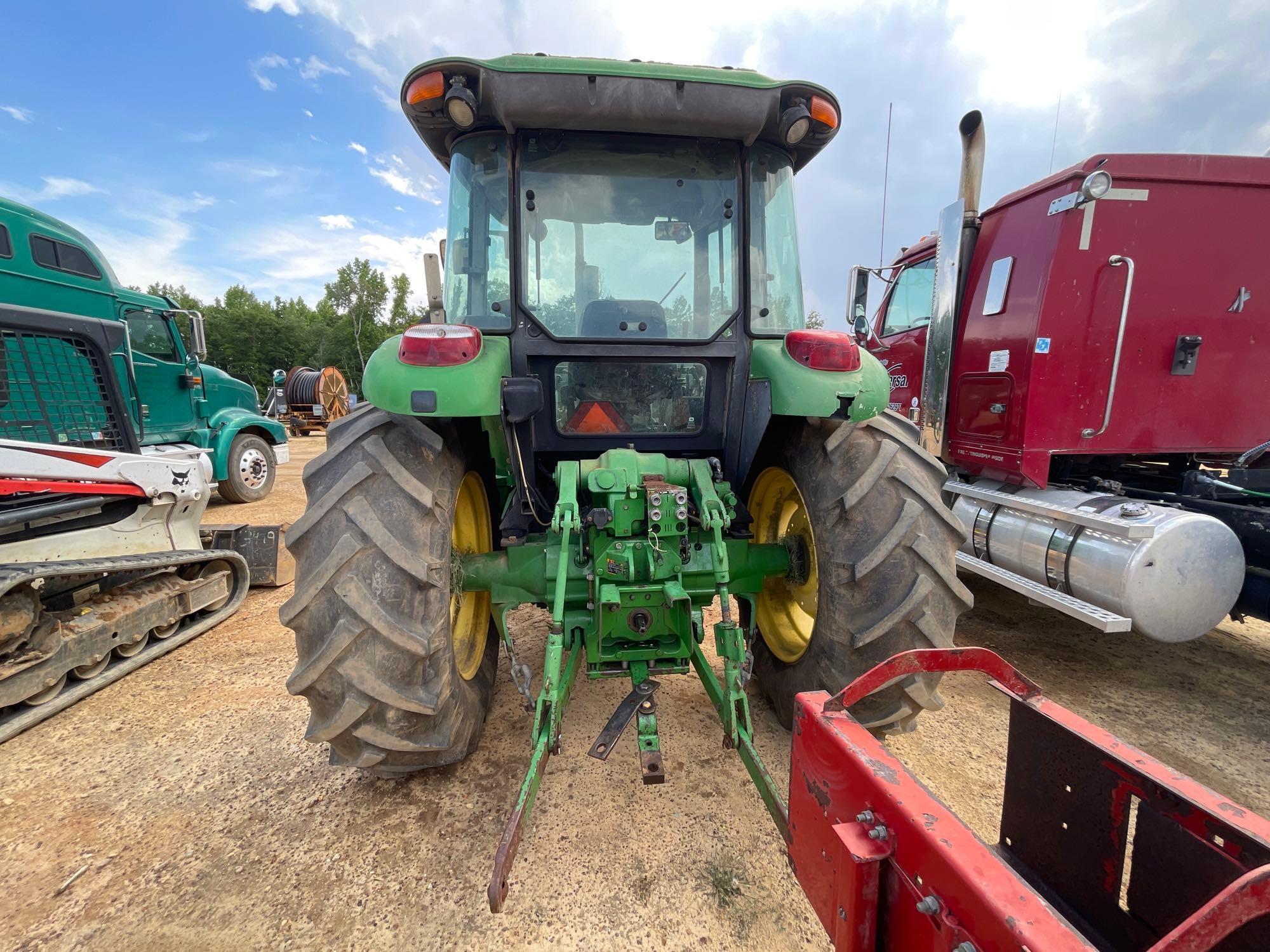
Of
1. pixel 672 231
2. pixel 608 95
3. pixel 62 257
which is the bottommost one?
pixel 672 231

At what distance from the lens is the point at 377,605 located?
1.71m

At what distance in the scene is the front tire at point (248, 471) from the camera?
23.5ft

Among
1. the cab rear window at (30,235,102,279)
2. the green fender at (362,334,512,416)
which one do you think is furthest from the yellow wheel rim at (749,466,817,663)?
the cab rear window at (30,235,102,279)

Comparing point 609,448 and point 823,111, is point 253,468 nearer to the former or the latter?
point 609,448

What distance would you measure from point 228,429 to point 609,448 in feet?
22.3

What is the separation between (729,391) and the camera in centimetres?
231

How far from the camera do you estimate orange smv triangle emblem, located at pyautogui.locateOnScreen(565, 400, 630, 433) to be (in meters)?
2.30

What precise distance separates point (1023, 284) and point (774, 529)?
6.73 ft

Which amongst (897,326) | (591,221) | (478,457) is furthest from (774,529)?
(897,326)

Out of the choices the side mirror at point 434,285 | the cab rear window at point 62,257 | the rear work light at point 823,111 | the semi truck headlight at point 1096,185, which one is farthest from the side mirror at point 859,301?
the cab rear window at point 62,257

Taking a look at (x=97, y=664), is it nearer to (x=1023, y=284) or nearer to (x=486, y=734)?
(x=486, y=734)

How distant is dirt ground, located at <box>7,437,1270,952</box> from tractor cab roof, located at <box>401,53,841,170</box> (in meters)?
2.27

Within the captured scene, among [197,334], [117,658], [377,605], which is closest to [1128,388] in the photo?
[377,605]

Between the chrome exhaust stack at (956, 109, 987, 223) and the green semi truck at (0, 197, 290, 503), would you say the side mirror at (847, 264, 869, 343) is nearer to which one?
the chrome exhaust stack at (956, 109, 987, 223)
